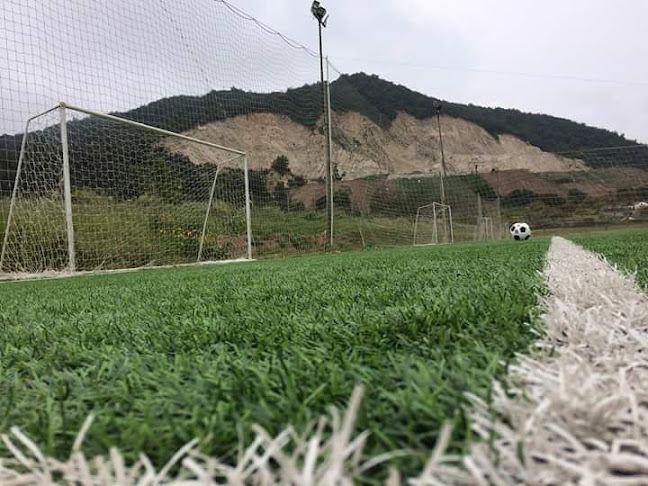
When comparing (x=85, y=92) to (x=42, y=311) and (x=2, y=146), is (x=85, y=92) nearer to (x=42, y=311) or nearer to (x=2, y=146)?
(x=2, y=146)

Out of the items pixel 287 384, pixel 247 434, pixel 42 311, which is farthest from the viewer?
pixel 42 311

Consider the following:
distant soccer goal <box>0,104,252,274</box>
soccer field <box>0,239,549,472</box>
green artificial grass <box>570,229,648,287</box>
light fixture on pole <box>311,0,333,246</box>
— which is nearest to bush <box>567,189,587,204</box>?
light fixture on pole <box>311,0,333,246</box>

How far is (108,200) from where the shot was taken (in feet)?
19.5

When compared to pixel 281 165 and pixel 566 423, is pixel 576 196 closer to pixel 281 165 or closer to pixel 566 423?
pixel 281 165

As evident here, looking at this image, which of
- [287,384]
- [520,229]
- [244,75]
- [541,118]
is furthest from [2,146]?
[541,118]

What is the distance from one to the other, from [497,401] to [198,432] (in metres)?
0.29

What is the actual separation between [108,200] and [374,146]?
2168 cm

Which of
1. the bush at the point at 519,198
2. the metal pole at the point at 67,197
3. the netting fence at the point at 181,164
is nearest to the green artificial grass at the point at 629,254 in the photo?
the metal pole at the point at 67,197

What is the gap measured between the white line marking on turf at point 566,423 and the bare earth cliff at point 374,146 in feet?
25.8

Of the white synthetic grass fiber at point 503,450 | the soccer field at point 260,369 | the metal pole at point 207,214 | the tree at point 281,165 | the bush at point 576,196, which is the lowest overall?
the soccer field at point 260,369

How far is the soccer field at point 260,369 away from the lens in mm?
433

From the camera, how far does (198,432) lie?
0.42 m

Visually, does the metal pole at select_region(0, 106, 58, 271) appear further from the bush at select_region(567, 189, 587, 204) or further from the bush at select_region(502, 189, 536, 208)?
the bush at select_region(567, 189, 587, 204)

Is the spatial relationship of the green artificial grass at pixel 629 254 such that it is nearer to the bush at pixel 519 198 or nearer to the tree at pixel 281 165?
the tree at pixel 281 165
